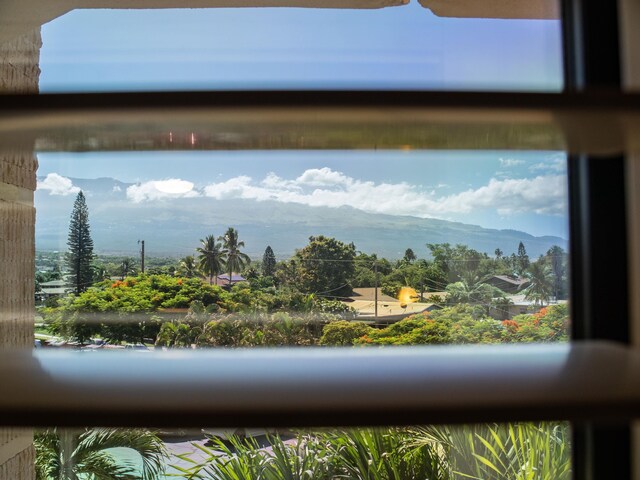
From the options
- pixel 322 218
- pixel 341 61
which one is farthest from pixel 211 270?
pixel 341 61

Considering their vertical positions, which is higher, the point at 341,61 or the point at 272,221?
the point at 341,61

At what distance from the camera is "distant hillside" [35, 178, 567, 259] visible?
1.29 m

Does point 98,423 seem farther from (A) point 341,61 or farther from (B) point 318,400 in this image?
(A) point 341,61

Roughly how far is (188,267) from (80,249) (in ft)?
0.89

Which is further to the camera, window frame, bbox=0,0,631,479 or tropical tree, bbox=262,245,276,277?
tropical tree, bbox=262,245,276,277

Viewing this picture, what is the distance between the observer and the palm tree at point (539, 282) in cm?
126

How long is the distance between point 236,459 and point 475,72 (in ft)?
3.76

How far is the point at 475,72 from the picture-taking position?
1208mm

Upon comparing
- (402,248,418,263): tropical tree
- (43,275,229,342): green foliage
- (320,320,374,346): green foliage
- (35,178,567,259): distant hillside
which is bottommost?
(320,320,374,346): green foliage

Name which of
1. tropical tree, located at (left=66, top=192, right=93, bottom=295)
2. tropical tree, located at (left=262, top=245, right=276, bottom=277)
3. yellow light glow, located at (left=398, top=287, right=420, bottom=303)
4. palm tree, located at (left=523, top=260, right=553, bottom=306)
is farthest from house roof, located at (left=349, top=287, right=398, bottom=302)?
tropical tree, located at (left=66, top=192, right=93, bottom=295)

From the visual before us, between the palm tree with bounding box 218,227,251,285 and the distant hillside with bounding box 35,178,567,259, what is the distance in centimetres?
2

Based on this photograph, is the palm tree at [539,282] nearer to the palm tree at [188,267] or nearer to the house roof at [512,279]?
the house roof at [512,279]

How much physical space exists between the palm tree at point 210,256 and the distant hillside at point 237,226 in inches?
0.8

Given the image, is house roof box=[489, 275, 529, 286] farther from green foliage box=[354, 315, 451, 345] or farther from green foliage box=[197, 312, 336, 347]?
green foliage box=[197, 312, 336, 347]
